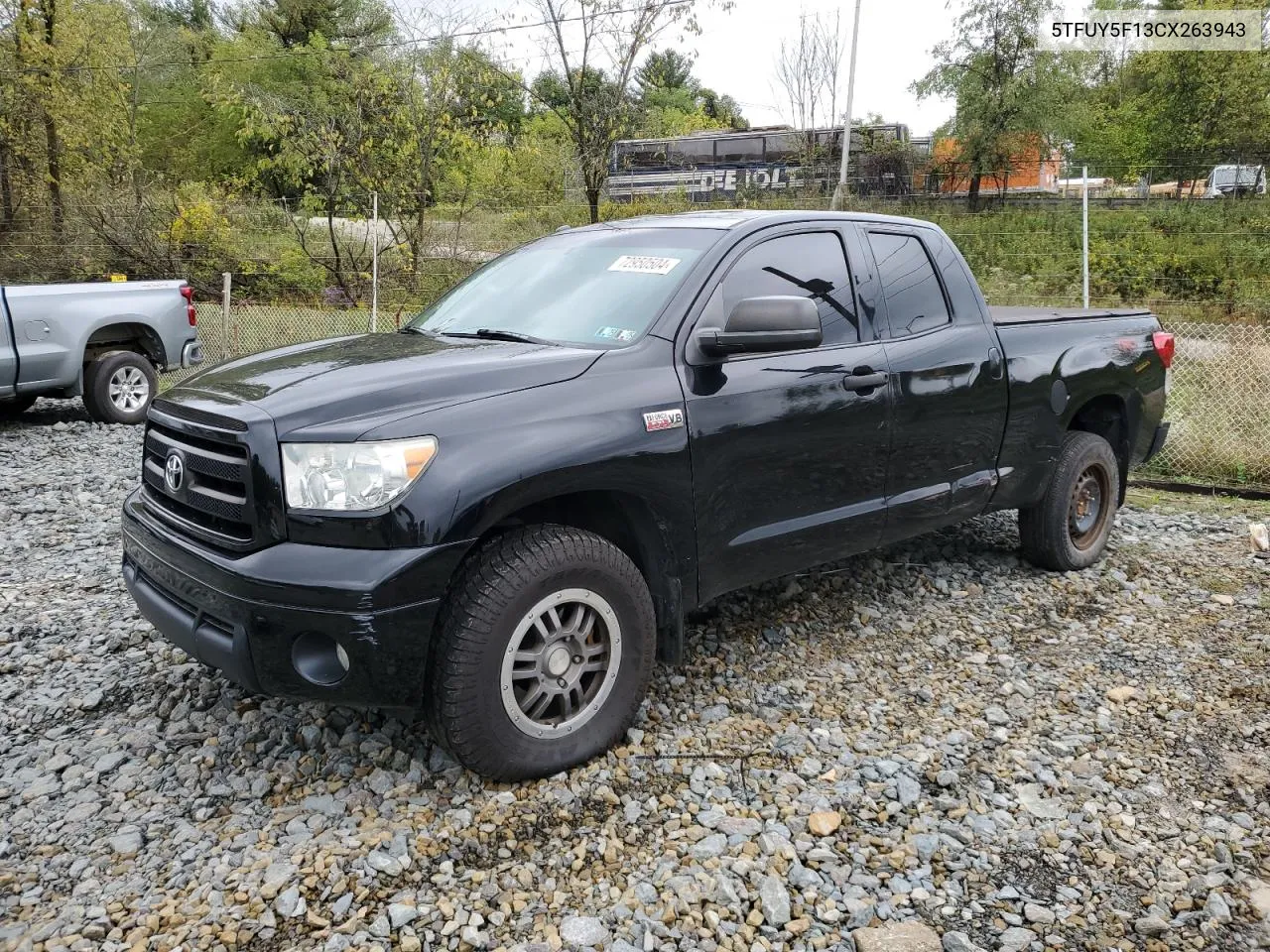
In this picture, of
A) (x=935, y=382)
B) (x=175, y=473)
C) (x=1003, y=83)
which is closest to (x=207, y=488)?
(x=175, y=473)

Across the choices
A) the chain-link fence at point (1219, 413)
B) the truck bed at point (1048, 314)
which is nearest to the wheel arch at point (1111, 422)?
the truck bed at point (1048, 314)

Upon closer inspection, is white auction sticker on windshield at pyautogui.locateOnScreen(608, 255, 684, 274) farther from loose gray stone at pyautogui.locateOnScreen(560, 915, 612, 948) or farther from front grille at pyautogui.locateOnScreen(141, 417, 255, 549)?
loose gray stone at pyautogui.locateOnScreen(560, 915, 612, 948)

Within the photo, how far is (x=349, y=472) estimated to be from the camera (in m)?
2.66

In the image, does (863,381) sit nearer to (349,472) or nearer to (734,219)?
(734,219)

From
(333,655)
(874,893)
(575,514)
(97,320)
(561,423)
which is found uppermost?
(97,320)

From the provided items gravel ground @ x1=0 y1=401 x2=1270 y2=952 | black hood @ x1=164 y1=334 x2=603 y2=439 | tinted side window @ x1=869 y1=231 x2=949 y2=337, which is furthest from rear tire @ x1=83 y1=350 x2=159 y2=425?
tinted side window @ x1=869 y1=231 x2=949 y2=337

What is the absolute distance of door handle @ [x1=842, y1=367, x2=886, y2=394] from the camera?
3779 mm

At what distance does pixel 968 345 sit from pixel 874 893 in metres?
2.63

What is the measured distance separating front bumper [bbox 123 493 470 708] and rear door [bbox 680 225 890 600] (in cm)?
106

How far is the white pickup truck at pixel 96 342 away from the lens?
8250 millimetres

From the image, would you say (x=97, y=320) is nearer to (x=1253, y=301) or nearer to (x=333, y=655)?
(x=333, y=655)

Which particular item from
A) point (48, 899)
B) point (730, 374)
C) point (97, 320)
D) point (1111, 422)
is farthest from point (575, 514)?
point (97, 320)

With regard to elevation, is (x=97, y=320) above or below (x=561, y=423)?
above

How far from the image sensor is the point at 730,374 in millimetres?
3408
